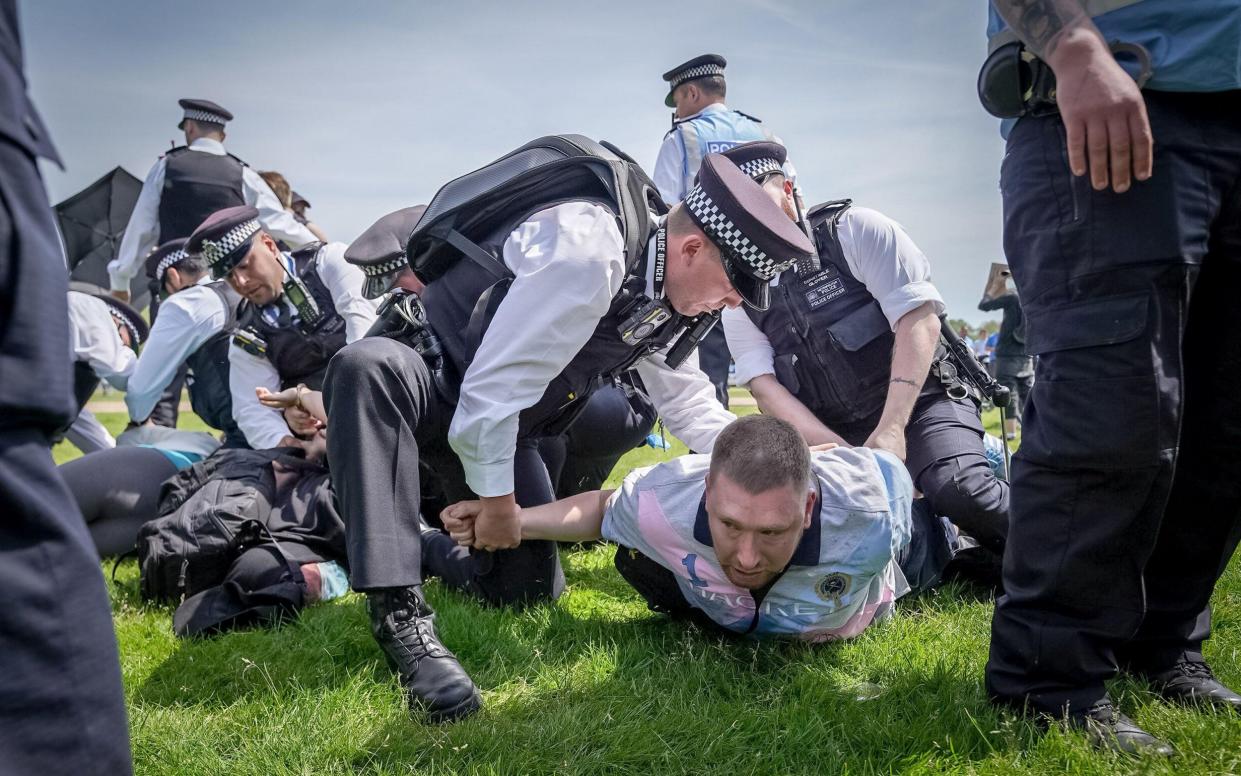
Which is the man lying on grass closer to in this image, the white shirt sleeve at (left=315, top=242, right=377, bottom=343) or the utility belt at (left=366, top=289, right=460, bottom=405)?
the utility belt at (left=366, top=289, right=460, bottom=405)

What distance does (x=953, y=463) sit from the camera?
11.2 ft

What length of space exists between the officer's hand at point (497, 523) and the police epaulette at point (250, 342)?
238cm

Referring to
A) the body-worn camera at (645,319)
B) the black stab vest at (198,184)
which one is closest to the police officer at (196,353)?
the black stab vest at (198,184)

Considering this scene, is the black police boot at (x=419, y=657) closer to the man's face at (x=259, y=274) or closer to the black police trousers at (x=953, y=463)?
the black police trousers at (x=953, y=463)

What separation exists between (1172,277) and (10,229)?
78.9 inches

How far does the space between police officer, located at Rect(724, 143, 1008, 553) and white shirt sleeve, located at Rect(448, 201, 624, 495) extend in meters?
1.26

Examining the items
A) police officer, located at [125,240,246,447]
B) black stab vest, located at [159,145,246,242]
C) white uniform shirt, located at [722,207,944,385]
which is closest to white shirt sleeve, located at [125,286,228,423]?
police officer, located at [125,240,246,447]

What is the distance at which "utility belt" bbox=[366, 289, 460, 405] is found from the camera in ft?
9.42

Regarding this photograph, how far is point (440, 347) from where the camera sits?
290 centimetres

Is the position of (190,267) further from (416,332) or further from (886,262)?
(886,262)

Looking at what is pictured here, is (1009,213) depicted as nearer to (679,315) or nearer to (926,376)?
(679,315)

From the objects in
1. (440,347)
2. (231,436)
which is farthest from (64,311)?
(231,436)

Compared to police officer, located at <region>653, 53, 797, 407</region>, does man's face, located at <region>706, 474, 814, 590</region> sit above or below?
below

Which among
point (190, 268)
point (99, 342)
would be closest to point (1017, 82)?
point (190, 268)
